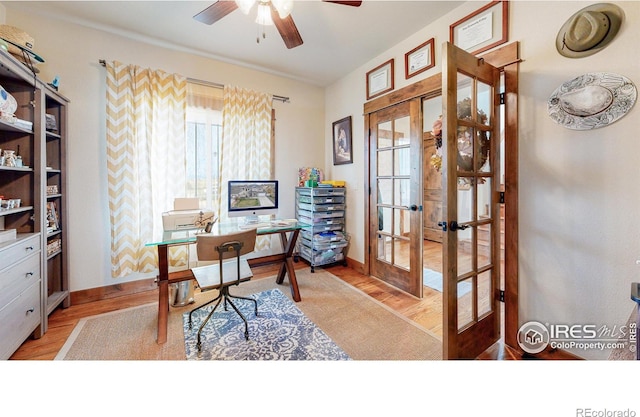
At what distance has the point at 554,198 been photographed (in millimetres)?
1473

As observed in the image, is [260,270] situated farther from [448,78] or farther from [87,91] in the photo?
[448,78]

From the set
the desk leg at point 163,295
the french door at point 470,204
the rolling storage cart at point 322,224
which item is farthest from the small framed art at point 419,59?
the desk leg at point 163,295

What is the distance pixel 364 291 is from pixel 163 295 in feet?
6.08

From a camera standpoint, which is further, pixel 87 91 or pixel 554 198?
pixel 87 91

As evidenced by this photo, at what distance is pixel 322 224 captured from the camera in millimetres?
3115

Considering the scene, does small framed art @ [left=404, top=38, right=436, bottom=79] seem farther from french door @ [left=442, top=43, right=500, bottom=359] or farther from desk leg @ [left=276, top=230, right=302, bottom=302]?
desk leg @ [left=276, top=230, right=302, bottom=302]

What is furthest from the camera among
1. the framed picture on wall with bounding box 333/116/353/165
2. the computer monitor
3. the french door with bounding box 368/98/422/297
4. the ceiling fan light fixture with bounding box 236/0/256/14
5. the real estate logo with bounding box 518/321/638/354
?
the framed picture on wall with bounding box 333/116/353/165

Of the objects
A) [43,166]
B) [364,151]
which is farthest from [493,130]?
[43,166]

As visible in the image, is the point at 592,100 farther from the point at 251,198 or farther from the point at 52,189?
the point at 52,189

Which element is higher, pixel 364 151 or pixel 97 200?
pixel 364 151

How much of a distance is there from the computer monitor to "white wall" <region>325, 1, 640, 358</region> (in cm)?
224

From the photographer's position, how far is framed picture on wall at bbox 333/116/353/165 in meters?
3.20

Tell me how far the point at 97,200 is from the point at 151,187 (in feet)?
1.57

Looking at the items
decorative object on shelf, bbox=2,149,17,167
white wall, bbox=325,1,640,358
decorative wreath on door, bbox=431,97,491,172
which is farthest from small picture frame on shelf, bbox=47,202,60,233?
white wall, bbox=325,1,640,358
